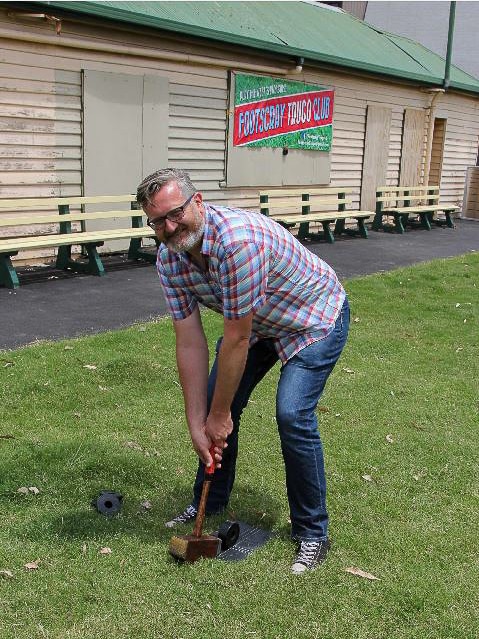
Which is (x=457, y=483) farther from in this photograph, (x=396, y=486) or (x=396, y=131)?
(x=396, y=131)

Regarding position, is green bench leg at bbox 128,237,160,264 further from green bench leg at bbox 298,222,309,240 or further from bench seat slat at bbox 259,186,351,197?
green bench leg at bbox 298,222,309,240

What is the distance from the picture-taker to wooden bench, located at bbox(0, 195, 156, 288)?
8.80m

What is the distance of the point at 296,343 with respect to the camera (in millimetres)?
3377

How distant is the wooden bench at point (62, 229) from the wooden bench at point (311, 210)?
9.19 ft

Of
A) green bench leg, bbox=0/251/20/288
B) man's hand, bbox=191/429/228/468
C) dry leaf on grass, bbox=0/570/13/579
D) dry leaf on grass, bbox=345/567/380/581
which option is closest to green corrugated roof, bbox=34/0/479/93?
green bench leg, bbox=0/251/20/288

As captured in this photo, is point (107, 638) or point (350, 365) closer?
point (107, 638)

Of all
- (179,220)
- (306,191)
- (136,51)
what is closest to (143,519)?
(179,220)

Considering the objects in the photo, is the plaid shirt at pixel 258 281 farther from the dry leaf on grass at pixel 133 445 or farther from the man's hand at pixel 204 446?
the dry leaf on grass at pixel 133 445

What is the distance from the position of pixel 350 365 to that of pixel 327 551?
309 cm

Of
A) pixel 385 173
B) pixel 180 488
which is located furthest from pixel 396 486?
pixel 385 173

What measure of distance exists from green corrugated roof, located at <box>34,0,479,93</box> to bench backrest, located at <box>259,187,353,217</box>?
228 cm

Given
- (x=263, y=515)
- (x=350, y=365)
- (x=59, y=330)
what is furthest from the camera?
(x=59, y=330)

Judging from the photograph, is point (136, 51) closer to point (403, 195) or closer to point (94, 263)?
point (94, 263)

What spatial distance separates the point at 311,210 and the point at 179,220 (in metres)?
12.6
